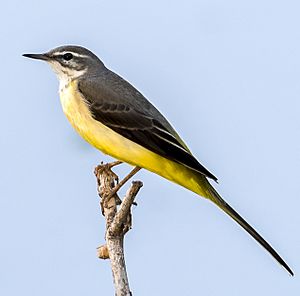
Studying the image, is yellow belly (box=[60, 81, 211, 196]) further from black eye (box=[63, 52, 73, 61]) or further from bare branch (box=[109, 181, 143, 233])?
bare branch (box=[109, 181, 143, 233])

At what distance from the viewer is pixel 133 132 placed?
31.0 ft

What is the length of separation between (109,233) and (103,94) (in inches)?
83.4

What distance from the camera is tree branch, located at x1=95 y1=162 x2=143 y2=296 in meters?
7.54

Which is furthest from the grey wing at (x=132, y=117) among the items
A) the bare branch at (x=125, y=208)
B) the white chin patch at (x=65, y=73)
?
the bare branch at (x=125, y=208)

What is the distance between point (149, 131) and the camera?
9.38m

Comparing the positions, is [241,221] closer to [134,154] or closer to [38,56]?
[134,154]

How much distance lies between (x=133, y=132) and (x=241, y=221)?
1.48 m

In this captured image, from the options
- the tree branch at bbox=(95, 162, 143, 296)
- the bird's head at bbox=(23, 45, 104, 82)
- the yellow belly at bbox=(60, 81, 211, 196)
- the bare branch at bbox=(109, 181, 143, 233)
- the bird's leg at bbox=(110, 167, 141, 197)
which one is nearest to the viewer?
the tree branch at bbox=(95, 162, 143, 296)

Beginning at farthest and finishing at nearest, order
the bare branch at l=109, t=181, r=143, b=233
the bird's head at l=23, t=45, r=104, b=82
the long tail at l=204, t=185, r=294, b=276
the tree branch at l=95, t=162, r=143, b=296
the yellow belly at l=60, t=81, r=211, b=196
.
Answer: the bird's head at l=23, t=45, r=104, b=82, the yellow belly at l=60, t=81, r=211, b=196, the long tail at l=204, t=185, r=294, b=276, the bare branch at l=109, t=181, r=143, b=233, the tree branch at l=95, t=162, r=143, b=296

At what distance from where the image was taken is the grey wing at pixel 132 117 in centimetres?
925

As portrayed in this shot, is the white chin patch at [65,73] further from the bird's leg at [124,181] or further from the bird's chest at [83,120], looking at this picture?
the bird's leg at [124,181]

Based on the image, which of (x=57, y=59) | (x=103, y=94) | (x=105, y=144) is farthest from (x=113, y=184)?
(x=57, y=59)

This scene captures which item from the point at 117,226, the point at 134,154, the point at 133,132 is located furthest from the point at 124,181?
the point at 117,226

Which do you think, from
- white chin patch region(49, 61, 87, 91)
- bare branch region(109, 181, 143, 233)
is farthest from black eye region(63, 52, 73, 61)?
bare branch region(109, 181, 143, 233)
